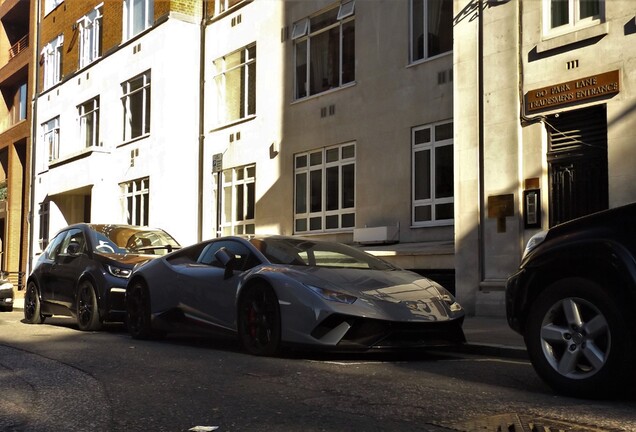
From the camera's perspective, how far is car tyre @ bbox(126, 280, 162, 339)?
9492 millimetres

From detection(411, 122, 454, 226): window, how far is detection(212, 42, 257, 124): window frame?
249 inches

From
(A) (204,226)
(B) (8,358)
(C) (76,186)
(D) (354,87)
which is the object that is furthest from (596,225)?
(C) (76,186)

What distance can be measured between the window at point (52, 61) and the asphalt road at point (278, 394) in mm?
→ 27054

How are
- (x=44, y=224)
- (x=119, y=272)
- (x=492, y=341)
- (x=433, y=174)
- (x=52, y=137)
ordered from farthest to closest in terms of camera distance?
(x=52, y=137)
(x=44, y=224)
(x=433, y=174)
(x=119, y=272)
(x=492, y=341)

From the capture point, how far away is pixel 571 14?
12.3 m

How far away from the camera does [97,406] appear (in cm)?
504

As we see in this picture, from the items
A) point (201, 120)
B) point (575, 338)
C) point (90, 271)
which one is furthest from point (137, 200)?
point (575, 338)

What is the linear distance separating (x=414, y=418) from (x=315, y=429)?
0.65 metres

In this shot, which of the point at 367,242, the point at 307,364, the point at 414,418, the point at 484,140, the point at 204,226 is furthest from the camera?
the point at 204,226

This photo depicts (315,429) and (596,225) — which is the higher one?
(596,225)

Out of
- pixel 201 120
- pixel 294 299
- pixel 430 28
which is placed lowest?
pixel 294 299

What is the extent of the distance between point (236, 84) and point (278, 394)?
17.4 meters

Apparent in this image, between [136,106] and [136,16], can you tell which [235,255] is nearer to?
[136,106]

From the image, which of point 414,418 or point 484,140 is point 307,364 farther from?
point 484,140
